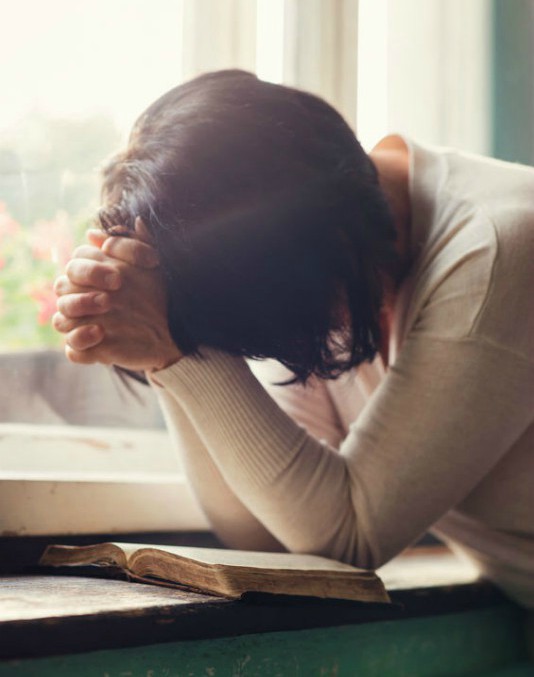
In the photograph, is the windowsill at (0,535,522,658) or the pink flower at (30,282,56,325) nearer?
the windowsill at (0,535,522,658)

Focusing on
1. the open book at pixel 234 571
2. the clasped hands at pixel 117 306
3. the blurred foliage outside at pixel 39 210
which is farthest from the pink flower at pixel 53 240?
the open book at pixel 234 571

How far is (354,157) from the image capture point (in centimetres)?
87

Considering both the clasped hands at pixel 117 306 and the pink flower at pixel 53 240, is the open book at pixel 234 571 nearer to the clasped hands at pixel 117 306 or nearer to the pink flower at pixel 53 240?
the clasped hands at pixel 117 306

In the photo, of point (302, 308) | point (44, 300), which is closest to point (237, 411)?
→ point (302, 308)

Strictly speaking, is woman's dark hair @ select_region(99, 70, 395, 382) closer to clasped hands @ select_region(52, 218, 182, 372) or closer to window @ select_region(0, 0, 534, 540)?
clasped hands @ select_region(52, 218, 182, 372)

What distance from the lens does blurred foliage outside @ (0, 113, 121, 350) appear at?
1115 millimetres

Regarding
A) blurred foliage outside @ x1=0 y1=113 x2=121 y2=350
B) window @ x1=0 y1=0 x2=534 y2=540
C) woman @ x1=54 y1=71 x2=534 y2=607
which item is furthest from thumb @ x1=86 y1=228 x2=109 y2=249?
blurred foliage outside @ x1=0 y1=113 x2=121 y2=350

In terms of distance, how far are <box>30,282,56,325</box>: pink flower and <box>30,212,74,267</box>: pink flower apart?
0.04m

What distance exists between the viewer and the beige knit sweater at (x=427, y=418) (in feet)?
2.75

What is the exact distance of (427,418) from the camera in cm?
84

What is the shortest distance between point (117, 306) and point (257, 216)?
150 millimetres

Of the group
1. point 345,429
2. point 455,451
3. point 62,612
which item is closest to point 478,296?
point 455,451

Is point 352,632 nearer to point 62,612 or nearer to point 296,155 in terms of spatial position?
point 62,612

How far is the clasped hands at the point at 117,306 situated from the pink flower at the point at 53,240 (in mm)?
Answer: 314
